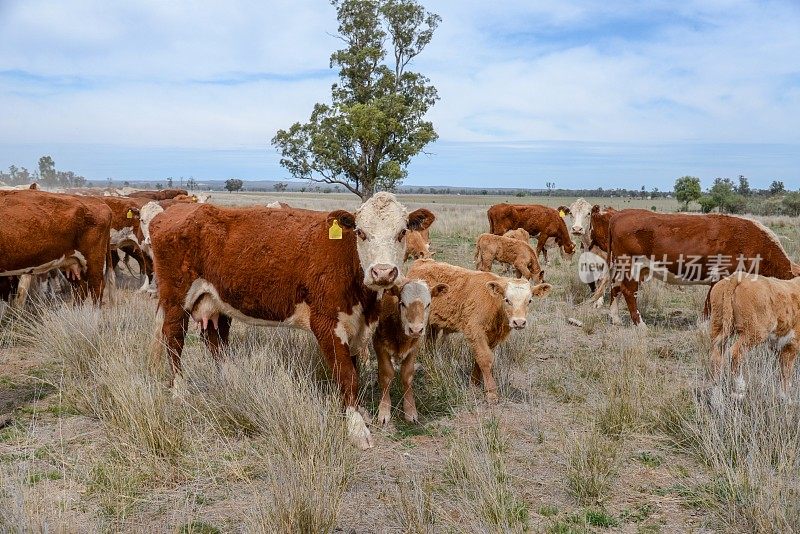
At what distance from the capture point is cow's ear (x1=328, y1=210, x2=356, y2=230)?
5598 mm

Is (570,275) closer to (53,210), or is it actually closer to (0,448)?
(53,210)

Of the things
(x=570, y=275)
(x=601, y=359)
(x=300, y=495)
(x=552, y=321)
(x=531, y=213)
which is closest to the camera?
(x=300, y=495)

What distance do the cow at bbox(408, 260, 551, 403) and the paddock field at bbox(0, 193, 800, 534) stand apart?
36cm

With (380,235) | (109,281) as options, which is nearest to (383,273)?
(380,235)

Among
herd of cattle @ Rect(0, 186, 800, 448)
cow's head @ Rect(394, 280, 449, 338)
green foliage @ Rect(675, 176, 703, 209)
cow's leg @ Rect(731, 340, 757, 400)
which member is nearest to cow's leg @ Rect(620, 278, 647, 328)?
herd of cattle @ Rect(0, 186, 800, 448)

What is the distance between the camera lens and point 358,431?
540 cm

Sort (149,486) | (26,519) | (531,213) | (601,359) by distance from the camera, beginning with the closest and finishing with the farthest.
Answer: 1. (26,519)
2. (149,486)
3. (601,359)
4. (531,213)

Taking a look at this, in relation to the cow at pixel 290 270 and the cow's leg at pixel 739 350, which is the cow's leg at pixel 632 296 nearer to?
the cow's leg at pixel 739 350

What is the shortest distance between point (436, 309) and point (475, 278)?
Answer: 2.00ft

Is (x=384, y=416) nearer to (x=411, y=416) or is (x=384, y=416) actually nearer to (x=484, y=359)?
(x=411, y=416)

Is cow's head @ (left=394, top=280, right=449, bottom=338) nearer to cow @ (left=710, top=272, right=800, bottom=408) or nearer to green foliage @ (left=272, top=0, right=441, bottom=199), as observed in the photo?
cow @ (left=710, top=272, right=800, bottom=408)

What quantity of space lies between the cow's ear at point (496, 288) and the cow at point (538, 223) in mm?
12502

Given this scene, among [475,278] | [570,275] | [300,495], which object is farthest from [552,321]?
[300,495]

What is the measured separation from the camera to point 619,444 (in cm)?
520
